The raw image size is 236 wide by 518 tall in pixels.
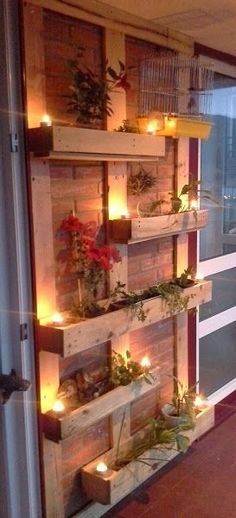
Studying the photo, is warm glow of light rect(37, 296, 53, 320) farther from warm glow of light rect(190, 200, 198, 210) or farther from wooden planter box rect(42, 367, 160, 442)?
warm glow of light rect(190, 200, 198, 210)

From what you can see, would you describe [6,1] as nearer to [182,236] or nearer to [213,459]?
[182,236]

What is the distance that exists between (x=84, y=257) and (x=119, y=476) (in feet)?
3.32

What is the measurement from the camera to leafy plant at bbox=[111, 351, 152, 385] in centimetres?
232

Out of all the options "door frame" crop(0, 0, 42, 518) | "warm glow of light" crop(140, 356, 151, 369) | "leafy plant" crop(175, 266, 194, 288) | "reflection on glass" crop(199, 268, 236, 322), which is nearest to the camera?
"door frame" crop(0, 0, 42, 518)

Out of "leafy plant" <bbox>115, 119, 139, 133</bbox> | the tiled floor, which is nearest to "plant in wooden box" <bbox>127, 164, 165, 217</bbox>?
"leafy plant" <bbox>115, 119, 139, 133</bbox>

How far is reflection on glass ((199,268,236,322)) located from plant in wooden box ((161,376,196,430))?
460 mm

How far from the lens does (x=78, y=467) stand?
2.30 m

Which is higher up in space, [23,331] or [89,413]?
[23,331]

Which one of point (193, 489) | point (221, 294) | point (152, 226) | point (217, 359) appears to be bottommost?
point (193, 489)

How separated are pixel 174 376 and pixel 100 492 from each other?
83 centimetres

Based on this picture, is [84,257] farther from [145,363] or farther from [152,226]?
[145,363]

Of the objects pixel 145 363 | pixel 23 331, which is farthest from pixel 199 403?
pixel 23 331

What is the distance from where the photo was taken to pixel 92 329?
2064mm

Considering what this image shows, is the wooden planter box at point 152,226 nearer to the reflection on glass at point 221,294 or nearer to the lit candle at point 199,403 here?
the reflection on glass at point 221,294
